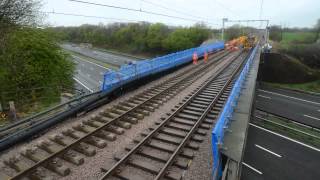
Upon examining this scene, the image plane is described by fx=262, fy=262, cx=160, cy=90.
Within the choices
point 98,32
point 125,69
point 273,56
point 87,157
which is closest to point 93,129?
point 87,157

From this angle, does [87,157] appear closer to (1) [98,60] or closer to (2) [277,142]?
(2) [277,142]

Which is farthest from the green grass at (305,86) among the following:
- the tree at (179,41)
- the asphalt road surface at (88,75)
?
the asphalt road surface at (88,75)

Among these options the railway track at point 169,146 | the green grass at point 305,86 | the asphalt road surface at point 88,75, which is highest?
the railway track at point 169,146

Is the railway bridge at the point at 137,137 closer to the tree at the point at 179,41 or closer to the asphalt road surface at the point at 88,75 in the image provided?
the asphalt road surface at the point at 88,75

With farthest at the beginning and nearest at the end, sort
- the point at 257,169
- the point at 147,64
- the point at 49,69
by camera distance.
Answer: the point at 49,69 < the point at 147,64 < the point at 257,169

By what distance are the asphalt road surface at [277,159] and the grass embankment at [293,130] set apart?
1526 millimetres

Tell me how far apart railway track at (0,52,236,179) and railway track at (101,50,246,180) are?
1067 millimetres

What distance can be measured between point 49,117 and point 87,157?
3150mm

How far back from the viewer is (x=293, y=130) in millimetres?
23266

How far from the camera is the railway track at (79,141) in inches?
293

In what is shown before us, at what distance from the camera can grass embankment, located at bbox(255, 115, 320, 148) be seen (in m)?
21.3

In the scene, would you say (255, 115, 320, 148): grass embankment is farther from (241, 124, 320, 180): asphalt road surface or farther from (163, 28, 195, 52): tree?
(163, 28, 195, 52): tree

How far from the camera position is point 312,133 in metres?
23.6

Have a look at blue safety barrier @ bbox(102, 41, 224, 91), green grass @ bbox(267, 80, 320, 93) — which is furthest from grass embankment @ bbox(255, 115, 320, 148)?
green grass @ bbox(267, 80, 320, 93)
